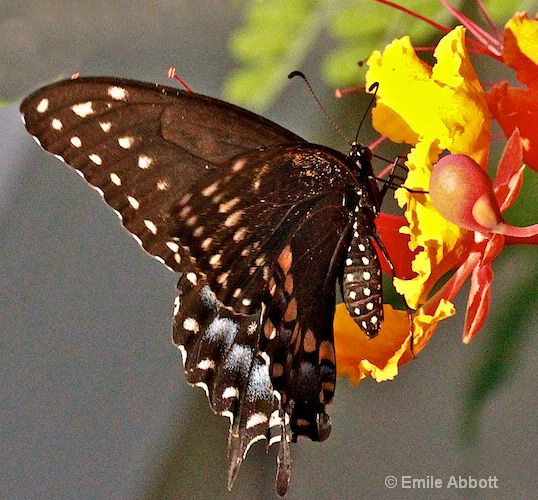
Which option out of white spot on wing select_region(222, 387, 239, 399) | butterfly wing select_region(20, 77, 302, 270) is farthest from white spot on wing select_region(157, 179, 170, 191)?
white spot on wing select_region(222, 387, 239, 399)

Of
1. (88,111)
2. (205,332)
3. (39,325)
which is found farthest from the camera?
(39,325)

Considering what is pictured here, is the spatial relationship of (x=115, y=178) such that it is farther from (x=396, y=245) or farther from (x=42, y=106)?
(x=396, y=245)

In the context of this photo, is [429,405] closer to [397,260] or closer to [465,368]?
[465,368]

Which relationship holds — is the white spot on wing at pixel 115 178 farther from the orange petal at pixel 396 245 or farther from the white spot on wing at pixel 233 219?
the orange petal at pixel 396 245

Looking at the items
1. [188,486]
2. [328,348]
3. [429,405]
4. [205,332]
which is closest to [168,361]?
[188,486]

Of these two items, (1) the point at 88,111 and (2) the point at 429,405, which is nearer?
(1) the point at 88,111

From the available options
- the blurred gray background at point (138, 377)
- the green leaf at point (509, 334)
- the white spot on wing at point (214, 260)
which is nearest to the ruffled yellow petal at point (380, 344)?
the white spot on wing at point (214, 260)
